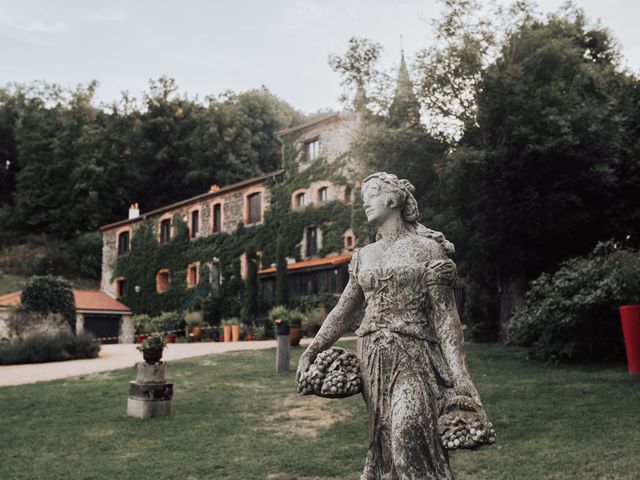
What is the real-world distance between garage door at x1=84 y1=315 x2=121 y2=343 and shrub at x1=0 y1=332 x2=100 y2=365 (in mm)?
15291

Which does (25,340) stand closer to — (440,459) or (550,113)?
(550,113)

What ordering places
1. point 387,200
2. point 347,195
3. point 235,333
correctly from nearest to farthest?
1. point 387,200
2. point 235,333
3. point 347,195

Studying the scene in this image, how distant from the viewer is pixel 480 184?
18.7m

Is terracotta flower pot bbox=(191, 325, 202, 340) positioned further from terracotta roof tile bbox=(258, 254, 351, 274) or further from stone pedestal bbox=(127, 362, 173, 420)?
stone pedestal bbox=(127, 362, 173, 420)

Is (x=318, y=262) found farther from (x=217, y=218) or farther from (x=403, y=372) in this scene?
(x=403, y=372)

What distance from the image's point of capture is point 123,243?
141 feet

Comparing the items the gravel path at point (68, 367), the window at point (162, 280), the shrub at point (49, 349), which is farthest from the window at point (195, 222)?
the shrub at point (49, 349)

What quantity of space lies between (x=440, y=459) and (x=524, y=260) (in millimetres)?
17428

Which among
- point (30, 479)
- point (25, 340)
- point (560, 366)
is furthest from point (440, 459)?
point (25, 340)

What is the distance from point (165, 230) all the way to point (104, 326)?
760 centimetres

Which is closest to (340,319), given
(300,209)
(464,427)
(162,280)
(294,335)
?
(464,427)

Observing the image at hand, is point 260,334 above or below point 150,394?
above

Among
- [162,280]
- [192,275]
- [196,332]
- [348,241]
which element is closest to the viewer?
[196,332]

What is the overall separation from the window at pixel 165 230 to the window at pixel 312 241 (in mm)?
12328
